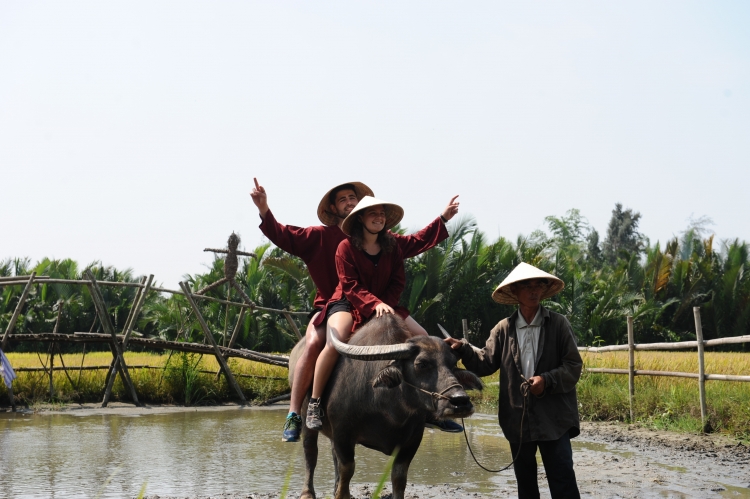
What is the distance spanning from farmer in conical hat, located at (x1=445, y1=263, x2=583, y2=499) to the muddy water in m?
1.58

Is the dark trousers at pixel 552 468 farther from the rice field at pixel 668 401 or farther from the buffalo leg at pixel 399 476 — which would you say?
the rice field at pixel 668 401

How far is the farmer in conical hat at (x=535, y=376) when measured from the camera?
3.52 m

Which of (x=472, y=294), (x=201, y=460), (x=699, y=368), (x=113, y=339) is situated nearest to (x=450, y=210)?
(x=201, y=460)

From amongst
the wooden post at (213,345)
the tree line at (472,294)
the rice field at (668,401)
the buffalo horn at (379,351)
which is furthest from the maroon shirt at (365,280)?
the tree line at (472,294)

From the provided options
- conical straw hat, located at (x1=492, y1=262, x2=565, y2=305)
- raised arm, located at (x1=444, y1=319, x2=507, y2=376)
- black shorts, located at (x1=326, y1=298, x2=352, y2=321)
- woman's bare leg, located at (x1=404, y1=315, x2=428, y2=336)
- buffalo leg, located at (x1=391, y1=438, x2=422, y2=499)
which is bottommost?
buffalo leg, located at (x1=391, y1=438, x2=422, y2=499)

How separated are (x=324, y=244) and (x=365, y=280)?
0.55m

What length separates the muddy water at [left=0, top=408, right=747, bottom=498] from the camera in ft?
17.5

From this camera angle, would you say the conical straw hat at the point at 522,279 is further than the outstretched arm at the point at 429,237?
No

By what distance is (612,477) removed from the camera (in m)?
5.72

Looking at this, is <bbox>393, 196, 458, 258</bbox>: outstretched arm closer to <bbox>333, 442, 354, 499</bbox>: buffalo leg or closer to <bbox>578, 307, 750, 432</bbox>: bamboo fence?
<bbox>333, 442, 354, 499</bbox>: buffalo leg

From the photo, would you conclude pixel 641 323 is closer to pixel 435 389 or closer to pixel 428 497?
pixel 428 497

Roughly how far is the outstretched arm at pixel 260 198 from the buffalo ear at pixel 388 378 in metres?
1.45

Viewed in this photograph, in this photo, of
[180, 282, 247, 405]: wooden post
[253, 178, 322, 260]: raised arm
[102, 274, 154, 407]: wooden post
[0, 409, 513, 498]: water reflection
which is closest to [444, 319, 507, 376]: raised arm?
[253, 178, 322, 260]: raised arm

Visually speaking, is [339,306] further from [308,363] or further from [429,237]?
[429,237]
